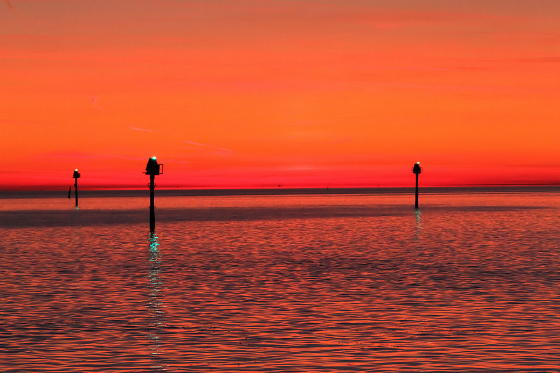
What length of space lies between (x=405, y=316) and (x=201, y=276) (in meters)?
11.8

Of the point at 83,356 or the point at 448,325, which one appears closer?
the point at 83,356

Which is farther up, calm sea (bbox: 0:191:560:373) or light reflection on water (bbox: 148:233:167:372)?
calm sea (bbox: 0:191:560:373)

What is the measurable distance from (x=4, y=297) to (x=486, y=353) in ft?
48.2

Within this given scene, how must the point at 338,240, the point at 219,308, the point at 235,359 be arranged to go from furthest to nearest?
the point at 338,240 → the point at 219,308 → the point at 235,359

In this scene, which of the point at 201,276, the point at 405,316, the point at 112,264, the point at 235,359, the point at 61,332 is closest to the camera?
the point at 235,359

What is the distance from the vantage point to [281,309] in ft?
74.2

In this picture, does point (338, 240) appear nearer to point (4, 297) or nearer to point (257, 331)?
point (4, 297)

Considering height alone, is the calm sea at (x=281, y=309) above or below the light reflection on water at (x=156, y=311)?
above

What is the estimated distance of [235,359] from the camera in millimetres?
16016

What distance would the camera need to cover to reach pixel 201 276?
3150 cm

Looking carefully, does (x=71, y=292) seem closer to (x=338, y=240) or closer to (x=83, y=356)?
(x=83, y=356)

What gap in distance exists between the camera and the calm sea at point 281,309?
52.6 ft

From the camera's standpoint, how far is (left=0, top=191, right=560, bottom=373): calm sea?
631 inches

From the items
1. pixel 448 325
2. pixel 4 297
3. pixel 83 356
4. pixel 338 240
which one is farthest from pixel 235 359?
pixel 338 240
